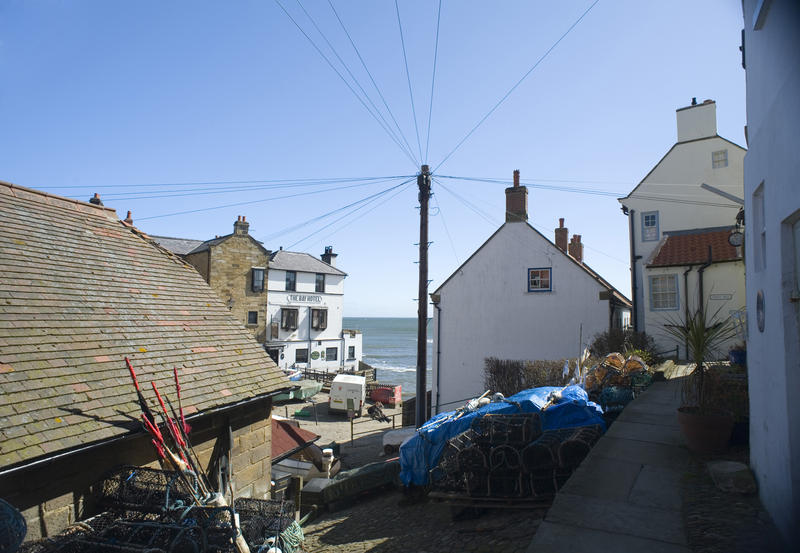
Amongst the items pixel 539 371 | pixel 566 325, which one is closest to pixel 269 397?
pixel 539 371

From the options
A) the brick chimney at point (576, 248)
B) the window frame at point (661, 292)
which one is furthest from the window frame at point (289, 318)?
the window frame at point (661, 292)

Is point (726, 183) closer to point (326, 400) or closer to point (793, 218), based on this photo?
point (793, 218)

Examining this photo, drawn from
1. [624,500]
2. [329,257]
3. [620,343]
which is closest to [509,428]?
[624,500]

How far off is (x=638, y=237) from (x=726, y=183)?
4.21 m

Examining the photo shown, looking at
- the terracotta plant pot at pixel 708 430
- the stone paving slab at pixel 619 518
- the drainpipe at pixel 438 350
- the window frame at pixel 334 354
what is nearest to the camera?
the stone paving slab at pixel 619 518

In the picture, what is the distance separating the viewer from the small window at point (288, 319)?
4338cm

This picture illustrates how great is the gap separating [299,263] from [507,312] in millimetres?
30013

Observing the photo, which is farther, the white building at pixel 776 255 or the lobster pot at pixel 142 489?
the lobster pot at pixel 142 489

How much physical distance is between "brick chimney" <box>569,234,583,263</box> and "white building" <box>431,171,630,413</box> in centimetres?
474

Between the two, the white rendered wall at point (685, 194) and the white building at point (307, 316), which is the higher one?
the white rendered wall at point (685, 194)

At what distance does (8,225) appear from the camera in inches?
325

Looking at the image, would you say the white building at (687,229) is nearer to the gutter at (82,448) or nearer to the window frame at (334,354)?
the gutter at (82,448)

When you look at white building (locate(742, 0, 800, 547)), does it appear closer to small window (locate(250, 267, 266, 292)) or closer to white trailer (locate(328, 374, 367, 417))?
white trailer (locate(328, 374, 367, 417))

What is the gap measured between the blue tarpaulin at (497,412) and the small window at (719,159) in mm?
16853
